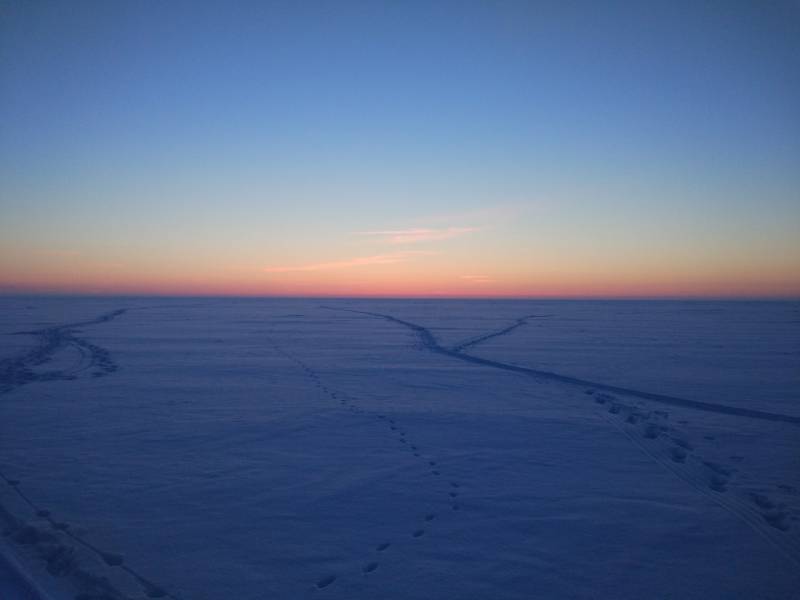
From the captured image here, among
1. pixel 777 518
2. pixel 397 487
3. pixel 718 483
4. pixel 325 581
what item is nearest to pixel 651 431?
pixel 718 483

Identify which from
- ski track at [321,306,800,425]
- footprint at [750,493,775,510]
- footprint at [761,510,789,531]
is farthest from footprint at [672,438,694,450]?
ski track at [321,306,800,425]

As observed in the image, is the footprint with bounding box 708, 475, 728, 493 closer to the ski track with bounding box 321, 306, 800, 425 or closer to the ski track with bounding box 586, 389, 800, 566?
the ski track with bounding box 586, 389, 800, 566

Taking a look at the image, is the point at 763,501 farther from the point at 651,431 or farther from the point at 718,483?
the point at 651,431

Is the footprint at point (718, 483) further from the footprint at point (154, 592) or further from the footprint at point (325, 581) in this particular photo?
the footprint at point (154, 592)

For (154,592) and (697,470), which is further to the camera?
(697,470)

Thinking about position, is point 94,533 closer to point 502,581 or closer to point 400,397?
point 502,581
